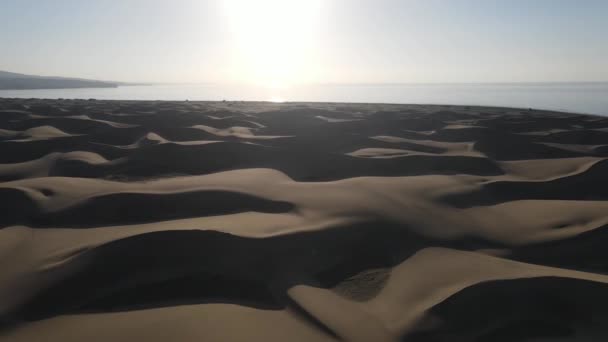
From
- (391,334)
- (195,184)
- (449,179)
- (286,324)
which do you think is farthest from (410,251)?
(195,184)

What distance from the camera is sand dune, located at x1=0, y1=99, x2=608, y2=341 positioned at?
5.61 feet

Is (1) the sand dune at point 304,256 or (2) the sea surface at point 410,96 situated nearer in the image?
(1) the sand dune at point 304,256

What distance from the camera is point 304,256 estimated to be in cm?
236

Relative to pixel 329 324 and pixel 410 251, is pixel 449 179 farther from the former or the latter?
pixel 329 324

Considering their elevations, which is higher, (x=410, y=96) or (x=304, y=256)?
Answer: (x=410, y=96)

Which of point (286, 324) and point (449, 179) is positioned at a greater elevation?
point (449, 179)

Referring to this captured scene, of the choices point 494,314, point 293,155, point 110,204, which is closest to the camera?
point 494,314

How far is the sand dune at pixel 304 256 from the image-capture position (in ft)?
5.61

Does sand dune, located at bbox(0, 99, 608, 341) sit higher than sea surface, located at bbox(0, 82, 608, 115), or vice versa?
sea surface, located at bbox(0, 82, 608, 115)

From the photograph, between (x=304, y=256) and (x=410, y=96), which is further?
(x=410, y=96)

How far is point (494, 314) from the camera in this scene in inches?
69.7

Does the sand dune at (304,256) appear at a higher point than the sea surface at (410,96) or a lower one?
lower

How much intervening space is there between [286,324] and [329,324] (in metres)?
0.21

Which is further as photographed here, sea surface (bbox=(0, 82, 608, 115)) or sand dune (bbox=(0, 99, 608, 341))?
sea surface (bbox=(0, 82, 608, 115))
